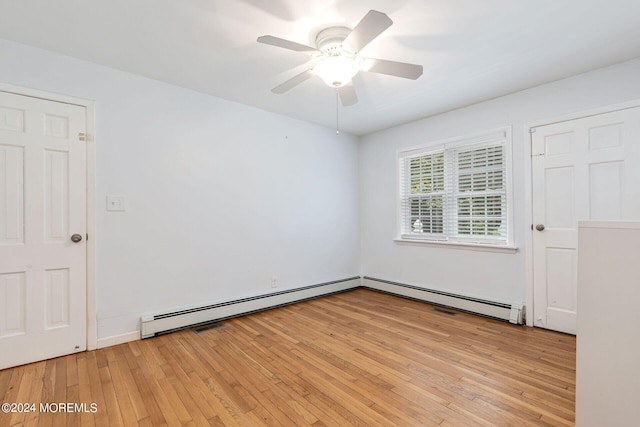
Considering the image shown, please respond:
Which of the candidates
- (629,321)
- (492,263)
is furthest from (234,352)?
(492,263)

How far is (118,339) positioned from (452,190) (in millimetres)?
4091

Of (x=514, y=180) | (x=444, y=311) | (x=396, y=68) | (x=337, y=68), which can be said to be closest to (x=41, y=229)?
(x=337, y=68)

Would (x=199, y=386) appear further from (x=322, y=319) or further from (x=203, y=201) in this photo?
(x=203, y=201)

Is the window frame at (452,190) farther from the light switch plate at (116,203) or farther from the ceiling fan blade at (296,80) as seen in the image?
the light switch plate at (116,203)

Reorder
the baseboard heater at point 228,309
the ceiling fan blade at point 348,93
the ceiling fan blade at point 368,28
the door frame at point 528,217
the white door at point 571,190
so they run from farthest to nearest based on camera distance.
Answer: the door frame at point 528,217 < the baseboard heater at point 228,309 < the white door at point 571,190 < the ceiling fan blade at point 348,93 < the ceiling fan blade at point 368,28

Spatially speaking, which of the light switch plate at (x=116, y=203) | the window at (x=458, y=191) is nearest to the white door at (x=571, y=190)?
the window at (x=458, y=191)

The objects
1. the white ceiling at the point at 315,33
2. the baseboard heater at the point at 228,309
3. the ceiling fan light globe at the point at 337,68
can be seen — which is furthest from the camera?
the baseboard heater at the point at 228,309

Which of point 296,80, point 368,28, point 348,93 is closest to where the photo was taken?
point 368,28

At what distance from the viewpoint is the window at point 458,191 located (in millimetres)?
3443

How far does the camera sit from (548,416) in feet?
5.59

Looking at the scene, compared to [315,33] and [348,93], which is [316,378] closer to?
[348,93]

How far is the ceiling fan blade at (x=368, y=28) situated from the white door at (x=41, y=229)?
2.44m

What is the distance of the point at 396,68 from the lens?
2.08m

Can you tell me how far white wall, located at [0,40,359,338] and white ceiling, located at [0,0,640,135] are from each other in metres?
0.27
